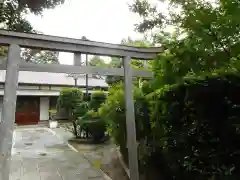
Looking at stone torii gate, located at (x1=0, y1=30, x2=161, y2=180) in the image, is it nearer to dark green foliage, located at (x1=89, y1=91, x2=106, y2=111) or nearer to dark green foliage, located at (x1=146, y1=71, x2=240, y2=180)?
dark green foliage, located at (x1=146, y1=71, x2=240, y2=180)

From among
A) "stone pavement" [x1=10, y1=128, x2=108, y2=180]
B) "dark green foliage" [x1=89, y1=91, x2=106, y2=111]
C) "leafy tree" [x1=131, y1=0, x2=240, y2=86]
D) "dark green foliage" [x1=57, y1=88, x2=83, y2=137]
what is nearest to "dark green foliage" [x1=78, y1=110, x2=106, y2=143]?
"dark green foliage" [x1=89, y1=91, x2=106, y2=111]

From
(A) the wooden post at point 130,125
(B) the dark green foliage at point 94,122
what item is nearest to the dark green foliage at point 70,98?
(B) the dark green foliage at point 94,122

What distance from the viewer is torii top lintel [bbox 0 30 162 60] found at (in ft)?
11.0

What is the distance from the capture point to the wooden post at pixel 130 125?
13.0 feet

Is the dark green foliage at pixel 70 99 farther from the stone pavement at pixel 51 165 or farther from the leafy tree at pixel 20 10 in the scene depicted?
the leafy tree at pixel 20 10

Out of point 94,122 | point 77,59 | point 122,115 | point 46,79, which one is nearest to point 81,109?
point 94,122

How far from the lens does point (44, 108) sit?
18.7 m

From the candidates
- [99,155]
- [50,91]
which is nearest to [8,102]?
[99,155]

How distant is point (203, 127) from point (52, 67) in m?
2.46

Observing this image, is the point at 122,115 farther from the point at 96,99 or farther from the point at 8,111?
the point at 96,99

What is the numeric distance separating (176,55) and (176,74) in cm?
31

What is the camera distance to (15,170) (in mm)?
5434

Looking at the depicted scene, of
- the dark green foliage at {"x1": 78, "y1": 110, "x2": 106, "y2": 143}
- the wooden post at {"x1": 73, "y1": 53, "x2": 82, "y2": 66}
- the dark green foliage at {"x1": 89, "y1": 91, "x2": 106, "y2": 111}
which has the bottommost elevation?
the dark green foliage at {"x1": 78, "y1": 110, "x2": 106, "y2": 143}

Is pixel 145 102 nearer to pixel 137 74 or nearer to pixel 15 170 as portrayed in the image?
pixel 137 74
